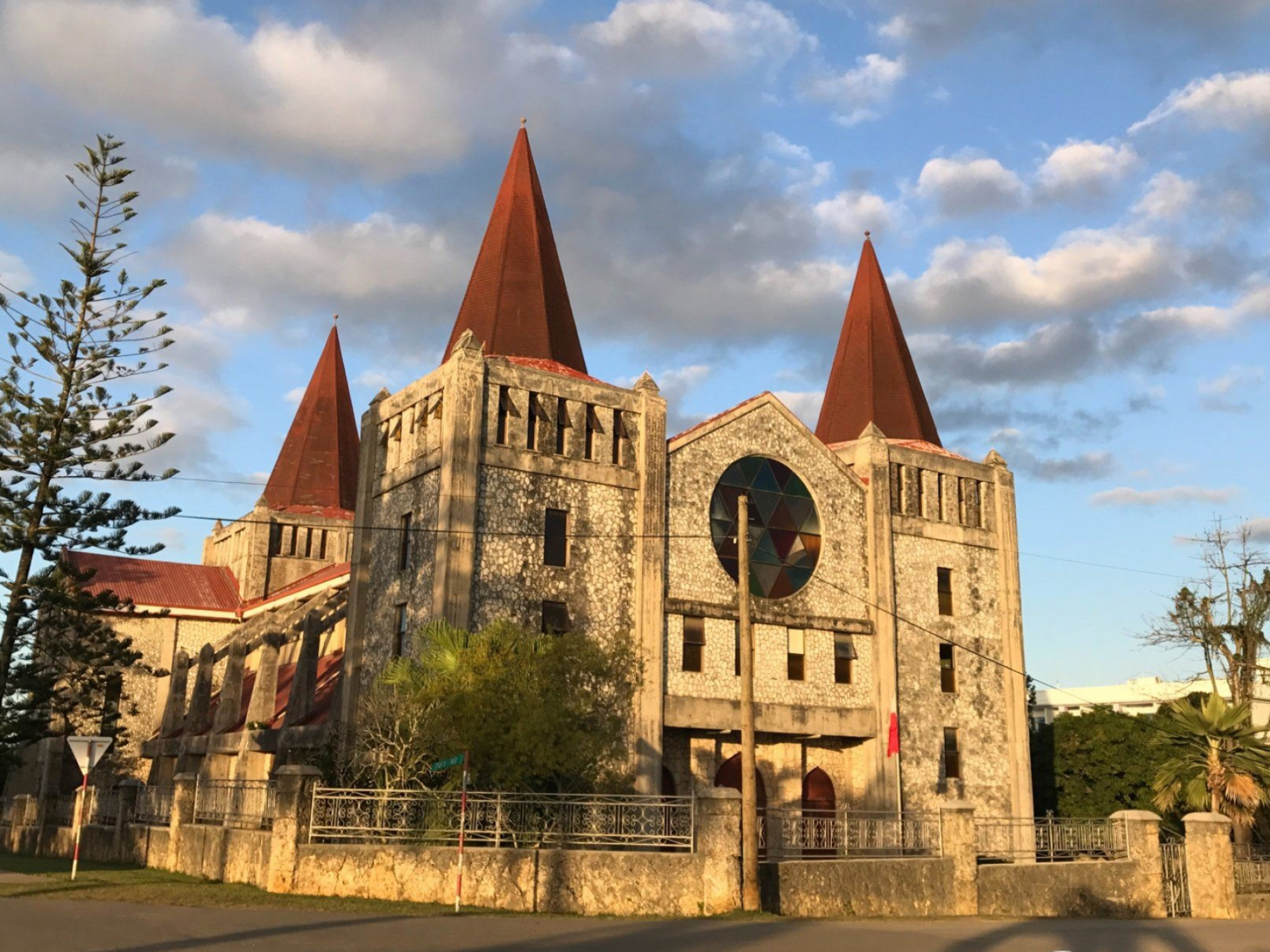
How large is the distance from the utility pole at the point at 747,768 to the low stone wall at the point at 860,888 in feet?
2.72

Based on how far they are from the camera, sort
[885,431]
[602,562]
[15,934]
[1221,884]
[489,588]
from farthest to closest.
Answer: [885,431] < [602,562] < [489,588] < [1221,884] < [15,934]

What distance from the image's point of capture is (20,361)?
103ft

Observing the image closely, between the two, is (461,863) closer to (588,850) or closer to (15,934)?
(588,850)

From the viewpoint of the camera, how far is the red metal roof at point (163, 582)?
146ft

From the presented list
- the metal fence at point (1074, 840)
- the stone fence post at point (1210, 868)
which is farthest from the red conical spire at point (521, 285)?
the stone fence post at point (1210, 868)

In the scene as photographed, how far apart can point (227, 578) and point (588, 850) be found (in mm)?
32356

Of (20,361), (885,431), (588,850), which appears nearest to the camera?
(588,850)

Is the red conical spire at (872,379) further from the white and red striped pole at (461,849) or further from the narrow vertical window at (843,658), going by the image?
the white and red striped pole at (461,849)

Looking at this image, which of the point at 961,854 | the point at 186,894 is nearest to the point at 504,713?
the point at 186,894

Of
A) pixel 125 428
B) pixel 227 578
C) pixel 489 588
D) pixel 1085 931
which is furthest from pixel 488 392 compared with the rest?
pixel 227 578

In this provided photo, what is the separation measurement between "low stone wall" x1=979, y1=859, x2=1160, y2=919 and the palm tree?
3165 millimetres

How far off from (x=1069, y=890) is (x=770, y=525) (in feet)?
37.3

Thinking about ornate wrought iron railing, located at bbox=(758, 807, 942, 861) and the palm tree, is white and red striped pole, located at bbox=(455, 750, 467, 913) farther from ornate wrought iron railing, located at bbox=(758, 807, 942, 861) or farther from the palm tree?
the palm tree

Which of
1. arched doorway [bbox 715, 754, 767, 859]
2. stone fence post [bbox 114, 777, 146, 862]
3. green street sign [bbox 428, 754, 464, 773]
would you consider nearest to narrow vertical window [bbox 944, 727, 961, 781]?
arched doorway [bbox 715, 754, 767, 859]
